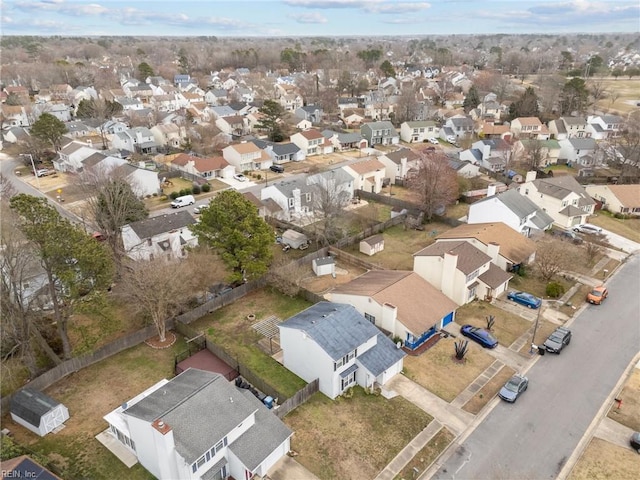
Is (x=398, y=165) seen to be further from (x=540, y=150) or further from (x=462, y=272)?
(x=462, y=272)

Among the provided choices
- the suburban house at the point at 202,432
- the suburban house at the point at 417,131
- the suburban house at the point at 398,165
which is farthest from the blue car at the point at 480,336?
the suburban house at the point at 417,131

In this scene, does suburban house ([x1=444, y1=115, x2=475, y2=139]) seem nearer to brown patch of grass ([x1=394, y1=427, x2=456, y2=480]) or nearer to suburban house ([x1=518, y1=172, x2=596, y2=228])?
suburban house ([x1=518, y1=172, x2=596, y2=228])

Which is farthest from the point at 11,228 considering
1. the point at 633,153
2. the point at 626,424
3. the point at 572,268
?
the point at 633,153

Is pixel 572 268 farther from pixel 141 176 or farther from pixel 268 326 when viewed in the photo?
pixel 141 176

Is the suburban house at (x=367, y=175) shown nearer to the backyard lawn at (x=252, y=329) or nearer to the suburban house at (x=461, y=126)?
the backyard lawn at (x=252, y=329)

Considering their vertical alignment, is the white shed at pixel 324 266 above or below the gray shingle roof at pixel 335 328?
below

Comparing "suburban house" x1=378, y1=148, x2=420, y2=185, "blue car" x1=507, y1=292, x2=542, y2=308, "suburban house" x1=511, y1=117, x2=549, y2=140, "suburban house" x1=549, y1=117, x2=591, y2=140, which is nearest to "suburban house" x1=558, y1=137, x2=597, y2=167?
"suburban house" x1=511, y1=117, x2=549, y2=140
